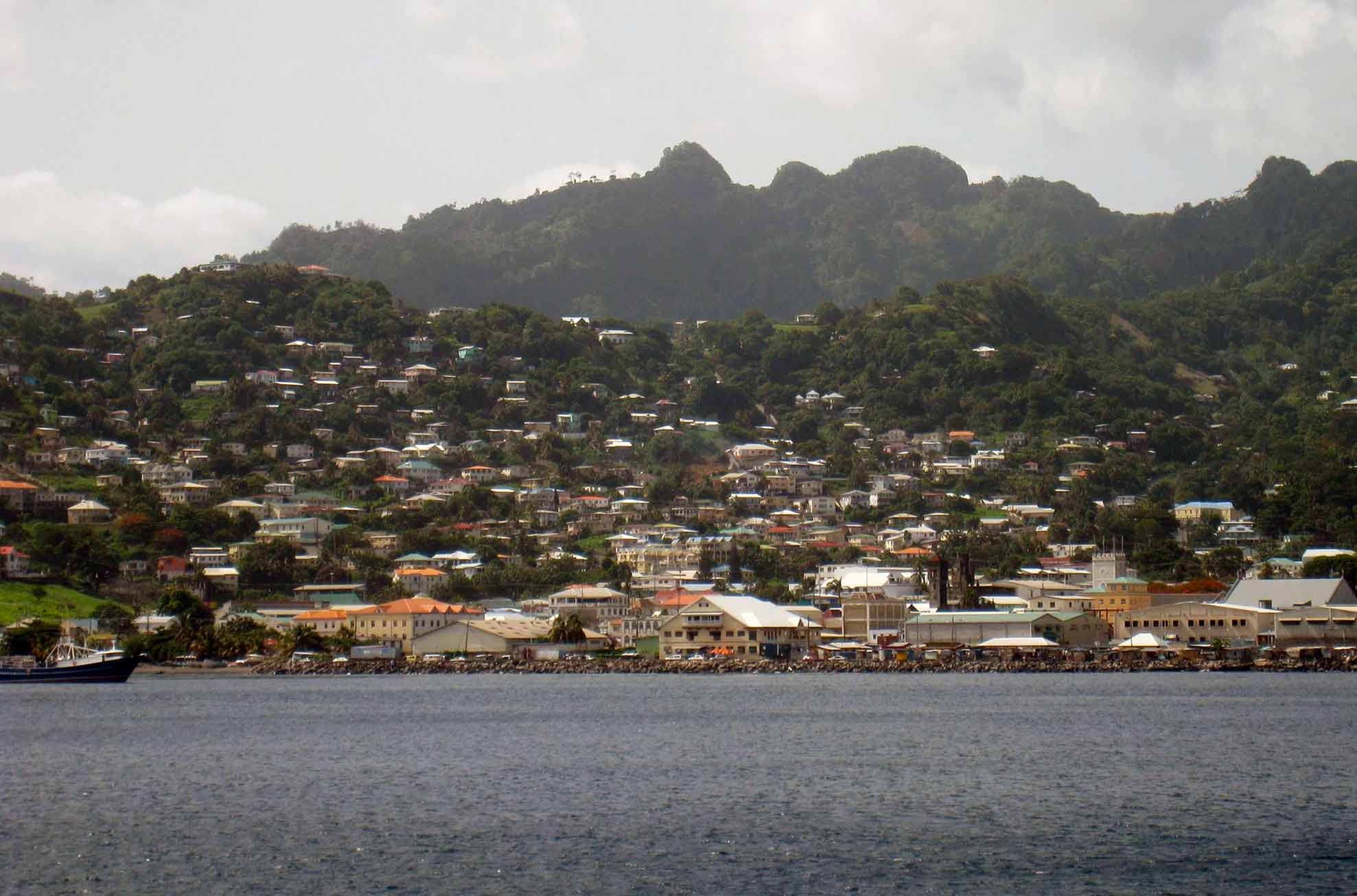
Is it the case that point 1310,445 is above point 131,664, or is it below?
above

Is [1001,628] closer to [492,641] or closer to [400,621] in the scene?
[492,641]

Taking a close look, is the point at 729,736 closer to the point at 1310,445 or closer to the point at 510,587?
the point at 510,587

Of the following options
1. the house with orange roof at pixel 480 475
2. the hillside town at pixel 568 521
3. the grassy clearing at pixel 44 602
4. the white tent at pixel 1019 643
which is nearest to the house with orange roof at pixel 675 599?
the hillside town at pixel 568 521

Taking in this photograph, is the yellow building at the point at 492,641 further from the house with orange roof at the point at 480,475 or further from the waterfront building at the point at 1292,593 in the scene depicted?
the house with orange roof at the point at 480,475

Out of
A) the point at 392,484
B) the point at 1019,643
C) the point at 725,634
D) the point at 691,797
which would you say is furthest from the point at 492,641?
the point at 691,797

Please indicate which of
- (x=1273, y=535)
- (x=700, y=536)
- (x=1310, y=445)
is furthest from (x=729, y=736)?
(x=1310, y=445)

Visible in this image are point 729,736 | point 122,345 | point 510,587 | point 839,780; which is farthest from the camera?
point 122,345
